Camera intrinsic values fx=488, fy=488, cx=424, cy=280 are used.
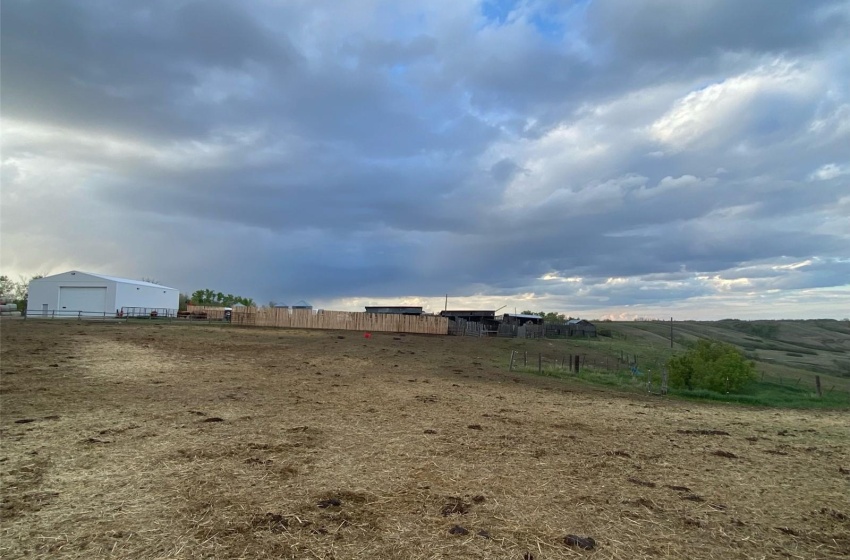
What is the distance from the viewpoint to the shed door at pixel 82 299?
194ft

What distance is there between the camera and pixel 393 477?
647 centimetres

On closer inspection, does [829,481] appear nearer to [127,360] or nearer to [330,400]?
[330,400]

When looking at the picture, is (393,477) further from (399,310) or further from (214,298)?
(214,298)

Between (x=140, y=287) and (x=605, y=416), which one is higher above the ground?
(x=140, y=287)

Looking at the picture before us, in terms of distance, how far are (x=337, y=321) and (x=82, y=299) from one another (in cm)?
3207

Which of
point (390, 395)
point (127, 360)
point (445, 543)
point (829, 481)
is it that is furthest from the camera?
point (127, 360)

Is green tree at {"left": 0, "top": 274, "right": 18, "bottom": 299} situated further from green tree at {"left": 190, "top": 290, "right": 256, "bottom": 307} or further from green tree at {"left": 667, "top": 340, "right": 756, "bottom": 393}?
green tree at {"left": 667, "top": 340, "right": 756, "bottom": 393}

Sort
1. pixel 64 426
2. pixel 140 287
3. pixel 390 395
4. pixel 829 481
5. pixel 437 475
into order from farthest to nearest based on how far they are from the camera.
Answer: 1. pixel 140 287
2. pixel 390 395
3. pixel 64 426
4. pixel 829 481
5. pixel 437 475

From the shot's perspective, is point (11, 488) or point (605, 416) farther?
point (605, 416)

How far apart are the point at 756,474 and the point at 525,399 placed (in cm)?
750

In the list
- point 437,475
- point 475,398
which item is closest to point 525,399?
point 475,398

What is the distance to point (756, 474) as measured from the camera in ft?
24.0

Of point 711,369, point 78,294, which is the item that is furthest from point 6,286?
point 711,369

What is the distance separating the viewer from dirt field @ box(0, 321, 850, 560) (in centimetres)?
466
